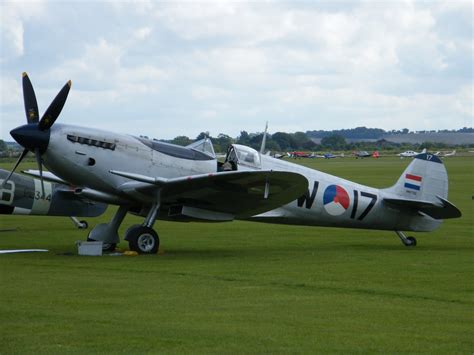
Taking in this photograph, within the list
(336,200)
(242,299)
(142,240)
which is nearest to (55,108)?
(142,240)

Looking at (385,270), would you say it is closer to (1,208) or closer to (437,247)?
(437,247)

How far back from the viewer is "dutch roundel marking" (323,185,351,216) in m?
17.1

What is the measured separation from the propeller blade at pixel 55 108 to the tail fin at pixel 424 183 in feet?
22.6

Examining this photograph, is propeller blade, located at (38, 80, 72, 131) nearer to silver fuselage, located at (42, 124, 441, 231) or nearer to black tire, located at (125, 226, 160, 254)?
silver fuselage, located at (42, 124, 441, 231)

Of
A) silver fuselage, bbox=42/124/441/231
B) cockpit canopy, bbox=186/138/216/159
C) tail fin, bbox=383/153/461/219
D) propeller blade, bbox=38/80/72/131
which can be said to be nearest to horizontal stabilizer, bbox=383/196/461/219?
tail fin, bbox=383/153/461/219

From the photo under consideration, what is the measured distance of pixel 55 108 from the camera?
14555mm

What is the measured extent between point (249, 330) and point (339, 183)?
9.61 meters

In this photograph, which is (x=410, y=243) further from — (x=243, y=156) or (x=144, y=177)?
(x=144, y=177)

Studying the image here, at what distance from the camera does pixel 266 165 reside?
16.5 metres

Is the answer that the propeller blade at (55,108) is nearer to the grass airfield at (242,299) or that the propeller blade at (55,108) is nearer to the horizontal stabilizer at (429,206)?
the grass airfield at (242,299)

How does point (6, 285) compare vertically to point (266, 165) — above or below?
below

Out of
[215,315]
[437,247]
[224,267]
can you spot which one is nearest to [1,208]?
[224,267]

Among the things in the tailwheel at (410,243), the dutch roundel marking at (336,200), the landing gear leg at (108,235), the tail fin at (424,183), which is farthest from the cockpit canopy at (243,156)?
the tailwheel at (410,243)

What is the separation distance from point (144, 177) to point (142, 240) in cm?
117
